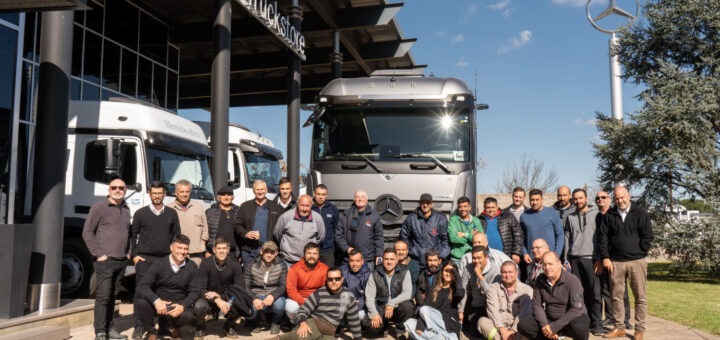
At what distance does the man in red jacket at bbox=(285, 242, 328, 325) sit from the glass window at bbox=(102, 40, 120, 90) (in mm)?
11503

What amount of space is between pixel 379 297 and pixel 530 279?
191 centimetres

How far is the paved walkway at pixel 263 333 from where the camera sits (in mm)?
6284

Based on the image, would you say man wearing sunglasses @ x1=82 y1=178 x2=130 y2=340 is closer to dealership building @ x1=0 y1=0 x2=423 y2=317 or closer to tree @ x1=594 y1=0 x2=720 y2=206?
dealership building @ x1=0 y1=0 x2=423 y2=317

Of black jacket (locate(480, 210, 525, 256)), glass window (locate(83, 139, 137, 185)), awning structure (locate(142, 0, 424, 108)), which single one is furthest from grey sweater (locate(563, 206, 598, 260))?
awning structure (locate(142, 0, 424, 108))

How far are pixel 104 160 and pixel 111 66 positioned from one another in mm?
8888

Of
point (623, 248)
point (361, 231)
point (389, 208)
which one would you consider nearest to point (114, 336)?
point (361, 231)

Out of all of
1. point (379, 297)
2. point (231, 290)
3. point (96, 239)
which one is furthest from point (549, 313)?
point (96, 239)

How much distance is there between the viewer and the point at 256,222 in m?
7.16

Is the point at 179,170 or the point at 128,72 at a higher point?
the point at 128,72

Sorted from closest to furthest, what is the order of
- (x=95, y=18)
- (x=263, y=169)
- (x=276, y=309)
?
(x=276, y=309)
(x=263, y=169)
(x=95, y=18)

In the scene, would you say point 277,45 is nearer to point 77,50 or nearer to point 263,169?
point 77,50

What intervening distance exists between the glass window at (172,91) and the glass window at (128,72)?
2.03 m

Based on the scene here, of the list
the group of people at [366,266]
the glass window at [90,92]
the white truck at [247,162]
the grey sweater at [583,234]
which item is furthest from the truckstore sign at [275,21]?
the grey sweater at [583,234]

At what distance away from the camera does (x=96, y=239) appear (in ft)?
19.6
